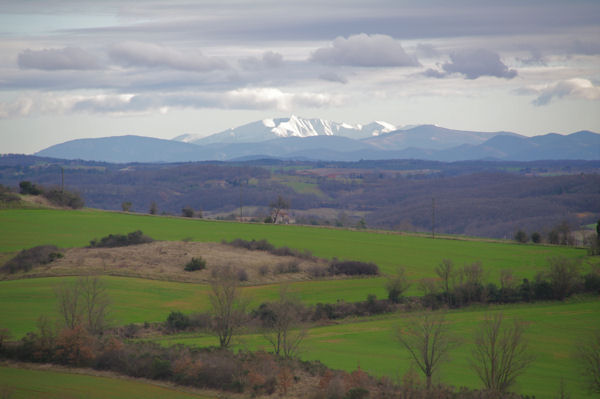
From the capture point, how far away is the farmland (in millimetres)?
31547

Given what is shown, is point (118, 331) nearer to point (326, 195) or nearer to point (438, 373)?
point (438, 373)

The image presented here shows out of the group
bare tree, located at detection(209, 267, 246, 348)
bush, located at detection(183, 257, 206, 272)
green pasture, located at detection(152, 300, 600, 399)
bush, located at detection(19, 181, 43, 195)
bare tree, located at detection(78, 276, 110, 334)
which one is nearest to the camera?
green pasture, located at detection(152, 300, 600, 399)

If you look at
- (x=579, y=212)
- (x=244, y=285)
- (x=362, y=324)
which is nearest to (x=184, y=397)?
(x=362, y=324)

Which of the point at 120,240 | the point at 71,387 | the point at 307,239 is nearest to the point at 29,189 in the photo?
the point at 120,240

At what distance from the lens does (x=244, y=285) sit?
165 ft

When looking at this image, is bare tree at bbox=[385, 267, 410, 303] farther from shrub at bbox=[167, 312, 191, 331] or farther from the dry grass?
shrub at bbox=[167, 312, 191, 331]

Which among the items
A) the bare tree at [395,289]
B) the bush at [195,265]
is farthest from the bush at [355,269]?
the bush at [195,265]

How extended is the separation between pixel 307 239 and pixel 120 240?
73.0ft

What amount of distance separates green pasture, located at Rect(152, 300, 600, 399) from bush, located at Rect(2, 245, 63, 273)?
22.4m

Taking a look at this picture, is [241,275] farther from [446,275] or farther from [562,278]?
[562,278]

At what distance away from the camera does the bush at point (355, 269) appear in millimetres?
56656

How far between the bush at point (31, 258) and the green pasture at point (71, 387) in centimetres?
2564

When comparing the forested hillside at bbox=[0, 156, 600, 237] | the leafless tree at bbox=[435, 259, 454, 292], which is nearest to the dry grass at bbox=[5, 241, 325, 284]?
the leafless tree at bbox=[435, 259, 454, 292]

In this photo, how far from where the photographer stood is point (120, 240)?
6206 centimetres
